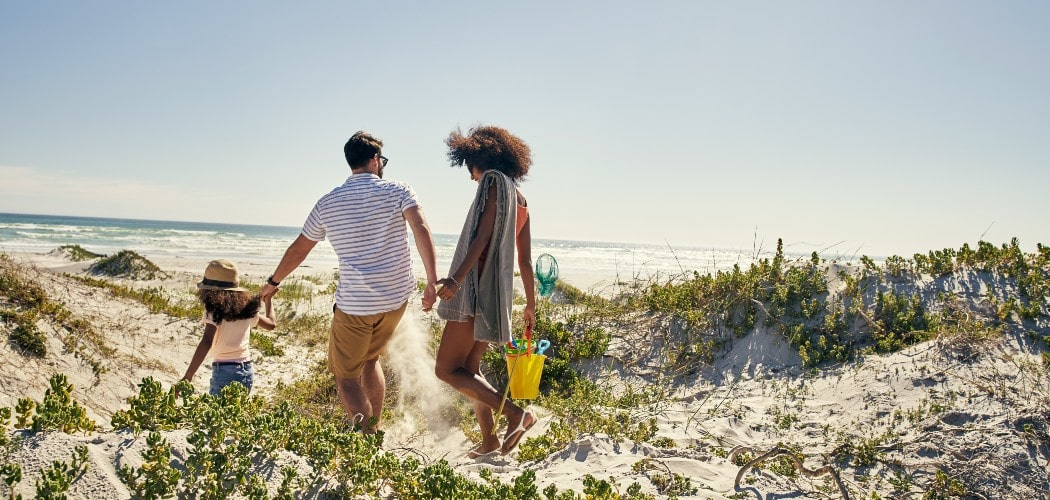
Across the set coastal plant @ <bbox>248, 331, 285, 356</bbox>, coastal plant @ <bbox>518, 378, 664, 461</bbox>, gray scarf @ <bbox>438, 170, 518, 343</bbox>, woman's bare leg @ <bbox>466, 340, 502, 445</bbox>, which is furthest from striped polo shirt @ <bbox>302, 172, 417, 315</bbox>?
coastal plant @ <bbox>248, 331, 285, 356</bbox>

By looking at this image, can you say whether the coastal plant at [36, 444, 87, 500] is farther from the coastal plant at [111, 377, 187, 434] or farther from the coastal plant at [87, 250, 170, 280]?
the coastal plant at [87, 250, 170, 280]

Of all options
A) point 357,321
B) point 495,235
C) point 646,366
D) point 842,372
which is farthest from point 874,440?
point 357,321

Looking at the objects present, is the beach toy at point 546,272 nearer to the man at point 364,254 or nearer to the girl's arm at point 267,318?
the man at point 364,254

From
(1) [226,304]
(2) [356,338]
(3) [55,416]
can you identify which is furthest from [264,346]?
(3) [55,416]

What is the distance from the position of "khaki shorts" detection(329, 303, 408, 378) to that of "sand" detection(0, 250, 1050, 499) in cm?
98

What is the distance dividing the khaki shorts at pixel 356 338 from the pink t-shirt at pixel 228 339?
26.7 inches

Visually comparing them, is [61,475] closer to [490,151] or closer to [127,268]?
[490,151]

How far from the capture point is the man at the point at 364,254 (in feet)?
11.9

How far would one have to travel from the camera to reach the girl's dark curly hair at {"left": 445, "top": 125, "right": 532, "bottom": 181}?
3.79 meters

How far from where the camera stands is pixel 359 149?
3.70m

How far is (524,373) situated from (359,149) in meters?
1.83

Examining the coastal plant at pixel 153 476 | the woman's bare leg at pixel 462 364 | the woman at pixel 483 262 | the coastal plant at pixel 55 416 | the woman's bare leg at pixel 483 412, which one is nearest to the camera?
the coastal plant at pixel 153 476

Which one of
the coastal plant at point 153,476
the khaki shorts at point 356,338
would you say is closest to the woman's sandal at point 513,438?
the khaki shorts at point 356,338

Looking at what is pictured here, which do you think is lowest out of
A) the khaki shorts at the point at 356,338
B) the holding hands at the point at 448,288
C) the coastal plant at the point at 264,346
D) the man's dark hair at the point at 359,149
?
the coastal plant at the point at 264,346
